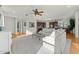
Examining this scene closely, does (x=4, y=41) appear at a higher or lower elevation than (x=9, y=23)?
lower

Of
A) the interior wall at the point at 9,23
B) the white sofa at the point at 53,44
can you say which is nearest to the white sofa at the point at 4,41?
the white sofa at the point at 53,44

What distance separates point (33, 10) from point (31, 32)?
5.28 ft

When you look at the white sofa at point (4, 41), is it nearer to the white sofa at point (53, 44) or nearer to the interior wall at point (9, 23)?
the white sofa at point (53, 44)

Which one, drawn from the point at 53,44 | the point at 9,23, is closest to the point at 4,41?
the point at 53,44

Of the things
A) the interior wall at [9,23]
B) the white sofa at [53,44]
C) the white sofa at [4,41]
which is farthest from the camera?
the interior wall at [9,23]

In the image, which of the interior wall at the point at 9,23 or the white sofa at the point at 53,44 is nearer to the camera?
the white sofa at the point at 53,44

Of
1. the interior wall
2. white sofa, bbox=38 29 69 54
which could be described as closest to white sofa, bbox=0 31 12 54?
white sofa, bbox=38 29 69 54

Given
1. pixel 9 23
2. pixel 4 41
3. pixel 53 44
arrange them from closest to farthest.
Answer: pixel 53 44, pixel 4 41, pixel 9 23

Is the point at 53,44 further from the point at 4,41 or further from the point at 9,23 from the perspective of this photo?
the point at 9,23

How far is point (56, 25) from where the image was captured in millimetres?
7438

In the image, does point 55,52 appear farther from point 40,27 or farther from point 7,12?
point 7,12

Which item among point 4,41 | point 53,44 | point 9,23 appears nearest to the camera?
point 53,44

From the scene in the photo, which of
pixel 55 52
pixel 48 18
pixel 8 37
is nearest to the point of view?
pixel 55 52

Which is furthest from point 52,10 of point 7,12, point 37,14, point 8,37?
point 8,37
